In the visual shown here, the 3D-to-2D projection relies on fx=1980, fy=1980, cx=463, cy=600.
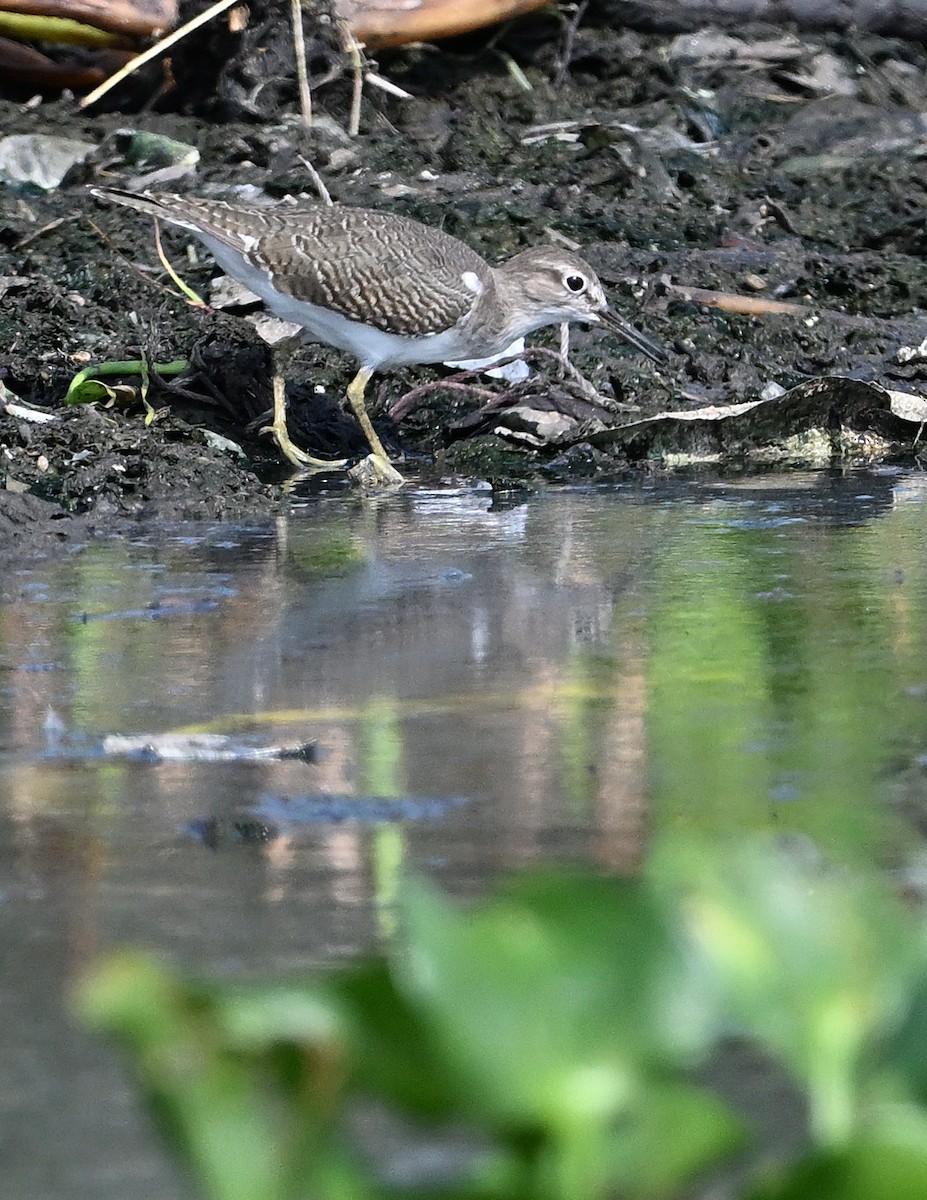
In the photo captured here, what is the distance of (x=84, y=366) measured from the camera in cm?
764

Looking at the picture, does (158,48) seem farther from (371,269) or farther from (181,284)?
(371,269)

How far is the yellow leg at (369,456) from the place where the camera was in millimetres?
6988

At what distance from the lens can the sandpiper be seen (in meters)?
7.67

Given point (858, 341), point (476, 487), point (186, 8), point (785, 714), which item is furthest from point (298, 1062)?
point (186, 8)

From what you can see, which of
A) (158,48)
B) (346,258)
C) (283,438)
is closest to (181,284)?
(346,258)

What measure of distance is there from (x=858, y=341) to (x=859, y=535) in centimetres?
323

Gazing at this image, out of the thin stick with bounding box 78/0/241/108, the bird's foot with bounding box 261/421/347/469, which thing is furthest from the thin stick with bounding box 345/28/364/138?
the bird's foot with bounding box 261/421/347/469

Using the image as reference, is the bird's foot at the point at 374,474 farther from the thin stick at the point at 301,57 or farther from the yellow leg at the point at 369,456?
the thin stick at the point at 301,57

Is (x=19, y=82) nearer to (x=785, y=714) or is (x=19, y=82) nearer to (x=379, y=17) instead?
(x=379, y=17)

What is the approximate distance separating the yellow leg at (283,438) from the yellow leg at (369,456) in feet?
0.53

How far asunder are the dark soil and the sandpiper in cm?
26

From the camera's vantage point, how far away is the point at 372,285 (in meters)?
7.73

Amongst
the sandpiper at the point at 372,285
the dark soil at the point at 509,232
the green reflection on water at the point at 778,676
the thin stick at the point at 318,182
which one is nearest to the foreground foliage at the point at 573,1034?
the green reflection on water at the point at 778,676

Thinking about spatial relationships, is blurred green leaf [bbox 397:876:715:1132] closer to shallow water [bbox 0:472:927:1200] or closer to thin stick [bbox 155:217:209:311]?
shallow water [bbox 0:472:927:1200]
